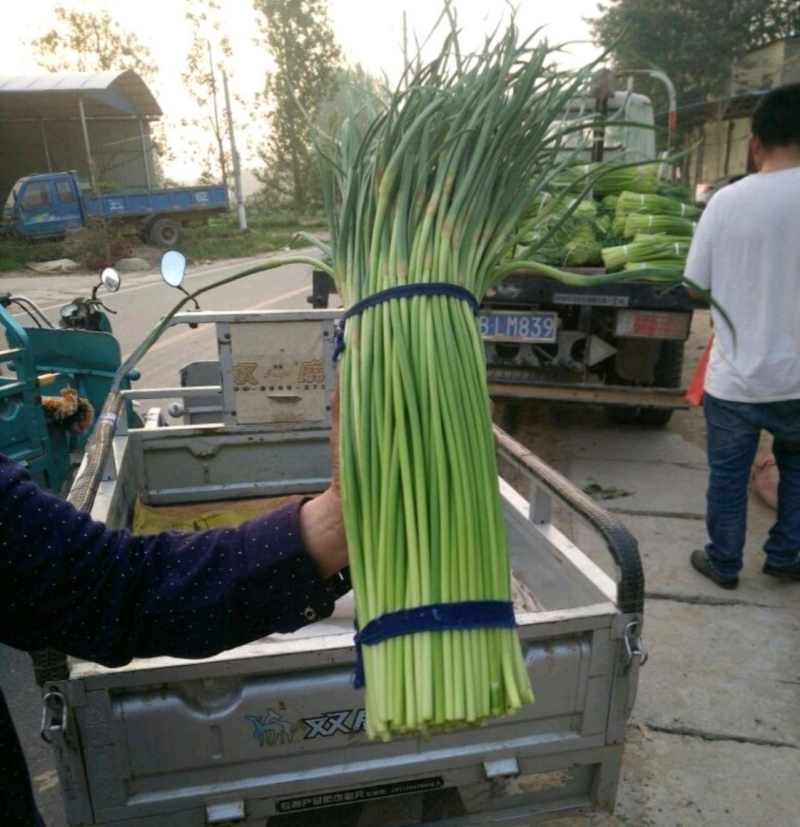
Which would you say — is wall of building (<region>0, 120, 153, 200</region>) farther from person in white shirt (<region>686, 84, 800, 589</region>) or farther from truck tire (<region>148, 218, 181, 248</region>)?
person in white shirt (<region>686, 84, 800, 589</region>)

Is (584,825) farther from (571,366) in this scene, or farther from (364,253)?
(571,366)

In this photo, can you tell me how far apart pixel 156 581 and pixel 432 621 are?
0.51m

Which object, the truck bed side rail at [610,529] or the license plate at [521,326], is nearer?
the truck bed side rail at [610,529]

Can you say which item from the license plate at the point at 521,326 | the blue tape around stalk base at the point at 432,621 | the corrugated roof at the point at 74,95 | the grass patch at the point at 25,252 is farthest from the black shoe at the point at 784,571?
the corrugated roof at the point at 74,95

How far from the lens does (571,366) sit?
5254 millimetres

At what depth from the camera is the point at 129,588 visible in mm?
1234

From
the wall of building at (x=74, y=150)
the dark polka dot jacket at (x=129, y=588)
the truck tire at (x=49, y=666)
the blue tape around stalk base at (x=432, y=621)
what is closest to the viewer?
the blue tape around stalk base at (x=432, y=621)

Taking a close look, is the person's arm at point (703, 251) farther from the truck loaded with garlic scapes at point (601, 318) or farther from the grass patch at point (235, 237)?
the grass patch at point (235, 237)

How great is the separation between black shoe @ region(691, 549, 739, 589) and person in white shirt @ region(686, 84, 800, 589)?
259 mm

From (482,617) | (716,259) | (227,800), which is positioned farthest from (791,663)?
(482,617)

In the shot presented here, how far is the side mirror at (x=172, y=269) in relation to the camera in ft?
9.70

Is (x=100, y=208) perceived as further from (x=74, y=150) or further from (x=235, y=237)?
(x=74, y=150)

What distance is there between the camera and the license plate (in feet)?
16.3

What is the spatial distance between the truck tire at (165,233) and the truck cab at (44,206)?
96.0 inches
